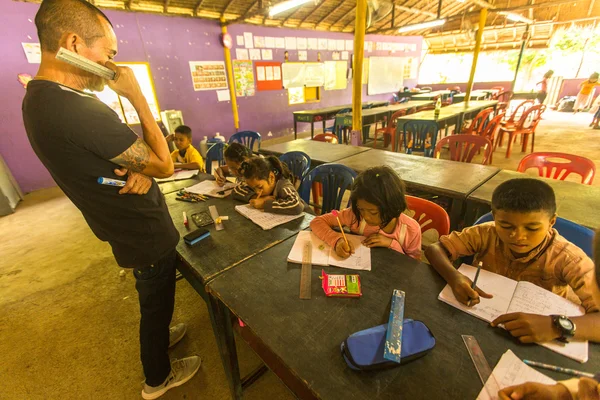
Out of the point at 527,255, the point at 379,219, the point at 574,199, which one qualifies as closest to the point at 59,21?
the point at 379,219

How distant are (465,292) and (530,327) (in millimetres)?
172

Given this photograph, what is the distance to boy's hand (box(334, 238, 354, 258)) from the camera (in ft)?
3.73

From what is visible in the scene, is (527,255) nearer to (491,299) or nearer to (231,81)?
(491,299)

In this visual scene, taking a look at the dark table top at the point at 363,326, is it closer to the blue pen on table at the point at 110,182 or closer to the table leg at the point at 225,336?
the table leg at the point at 225,336

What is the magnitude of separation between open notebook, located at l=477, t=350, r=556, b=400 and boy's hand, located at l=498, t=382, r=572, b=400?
31mm

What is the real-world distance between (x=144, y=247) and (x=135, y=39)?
5.34m

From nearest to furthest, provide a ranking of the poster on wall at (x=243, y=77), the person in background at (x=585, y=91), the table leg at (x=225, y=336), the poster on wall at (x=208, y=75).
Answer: the table leg at (x=225, y=336), the poster on wall at (x=208, y=75), the poster on wall at (x=243, y=77), the person in background at (x=585, y=91)

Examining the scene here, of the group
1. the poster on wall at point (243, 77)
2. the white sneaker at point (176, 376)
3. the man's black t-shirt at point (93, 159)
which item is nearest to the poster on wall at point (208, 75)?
the poster on wall at point (243, 77)

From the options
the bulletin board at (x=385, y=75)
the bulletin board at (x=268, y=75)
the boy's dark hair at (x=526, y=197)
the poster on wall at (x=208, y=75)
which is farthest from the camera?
the bulletin board at (x=385, y=75)

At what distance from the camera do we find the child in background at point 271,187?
62.0 inches

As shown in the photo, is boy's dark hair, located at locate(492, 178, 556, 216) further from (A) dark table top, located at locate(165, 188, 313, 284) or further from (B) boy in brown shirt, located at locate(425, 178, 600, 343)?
(A) dark table top, located at locate(165, 188, 313, 284)

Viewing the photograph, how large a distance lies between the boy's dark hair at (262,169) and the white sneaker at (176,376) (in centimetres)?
117

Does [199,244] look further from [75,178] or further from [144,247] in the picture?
[75,178]

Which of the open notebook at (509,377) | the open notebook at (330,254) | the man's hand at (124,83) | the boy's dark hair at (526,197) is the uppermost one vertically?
the man's hand at (124,83)
